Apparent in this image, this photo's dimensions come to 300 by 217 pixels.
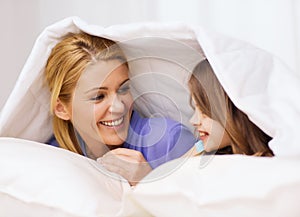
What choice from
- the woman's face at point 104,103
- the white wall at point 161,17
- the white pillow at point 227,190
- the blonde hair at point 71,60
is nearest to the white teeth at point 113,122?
the woman's face at point 104,103

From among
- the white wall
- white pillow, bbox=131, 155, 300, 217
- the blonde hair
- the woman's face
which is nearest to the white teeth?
the woman's face

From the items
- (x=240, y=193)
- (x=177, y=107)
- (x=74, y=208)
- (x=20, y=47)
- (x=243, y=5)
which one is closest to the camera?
(x=240, y=193)

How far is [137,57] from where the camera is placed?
3.80 feet

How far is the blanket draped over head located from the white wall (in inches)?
14.7

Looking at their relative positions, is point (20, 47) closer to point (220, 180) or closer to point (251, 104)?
point (251, 104)

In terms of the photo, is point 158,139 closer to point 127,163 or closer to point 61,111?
point 127,163

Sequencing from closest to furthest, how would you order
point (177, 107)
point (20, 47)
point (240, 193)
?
point (240, 193)
point (177, 107)
point (20, 47)

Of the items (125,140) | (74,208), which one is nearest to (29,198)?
(74,208)

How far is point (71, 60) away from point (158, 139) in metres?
0.26

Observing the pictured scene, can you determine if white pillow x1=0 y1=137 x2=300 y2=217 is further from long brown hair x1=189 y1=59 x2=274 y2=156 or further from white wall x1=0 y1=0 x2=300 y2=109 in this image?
white wall x1=0 y1=0 x2=300 y2=109

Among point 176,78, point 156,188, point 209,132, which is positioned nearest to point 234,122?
point 209,132

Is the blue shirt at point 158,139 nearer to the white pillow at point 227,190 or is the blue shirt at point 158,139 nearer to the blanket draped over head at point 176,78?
the blanket draped over head at point 176,78

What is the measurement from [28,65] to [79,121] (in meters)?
0.17

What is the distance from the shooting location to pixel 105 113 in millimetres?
1030
